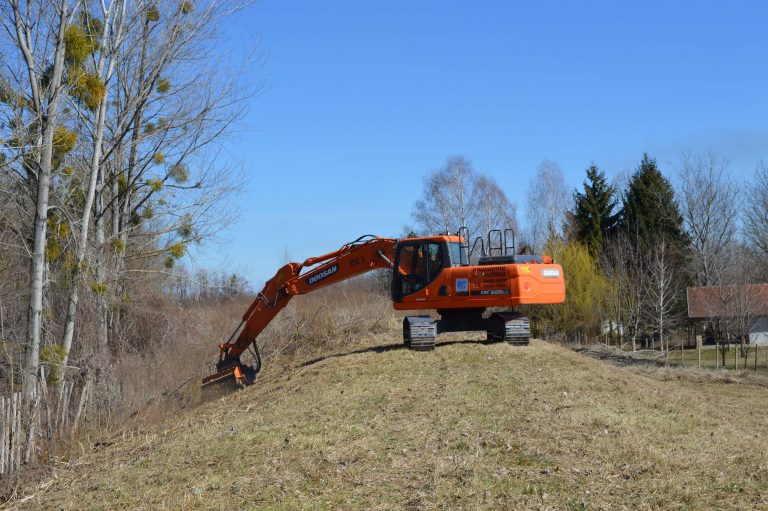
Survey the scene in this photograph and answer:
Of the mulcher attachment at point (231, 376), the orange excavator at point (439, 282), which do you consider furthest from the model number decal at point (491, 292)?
the mulcher attachment at point (231, 376)

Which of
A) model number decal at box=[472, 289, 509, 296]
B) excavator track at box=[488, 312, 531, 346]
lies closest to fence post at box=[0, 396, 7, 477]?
model number decal at box=[472, 289, 509, 296]

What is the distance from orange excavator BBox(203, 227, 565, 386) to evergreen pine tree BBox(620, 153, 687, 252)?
30.0 metres

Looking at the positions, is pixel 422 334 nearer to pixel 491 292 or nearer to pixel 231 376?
pixel 491 292

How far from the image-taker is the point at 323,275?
17.9 m

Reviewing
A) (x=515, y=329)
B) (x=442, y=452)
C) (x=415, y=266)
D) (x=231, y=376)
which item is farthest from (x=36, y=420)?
(x=515, y=329)

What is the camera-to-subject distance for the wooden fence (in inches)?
447

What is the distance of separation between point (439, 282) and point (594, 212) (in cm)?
3365

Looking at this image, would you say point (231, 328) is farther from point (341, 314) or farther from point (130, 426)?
point (130, 426)

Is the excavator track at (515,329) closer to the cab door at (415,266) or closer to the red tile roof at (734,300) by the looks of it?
the cab door at (415,266)

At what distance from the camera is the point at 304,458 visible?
364 inches

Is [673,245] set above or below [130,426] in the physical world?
above

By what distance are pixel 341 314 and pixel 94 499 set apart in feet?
52.1

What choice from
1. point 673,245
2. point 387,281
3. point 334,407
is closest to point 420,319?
point 334,407

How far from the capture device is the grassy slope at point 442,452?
7855 millimetres
